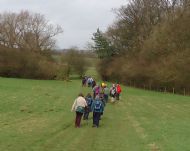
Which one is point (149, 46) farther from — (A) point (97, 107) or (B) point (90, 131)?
(B) point (90, 131)

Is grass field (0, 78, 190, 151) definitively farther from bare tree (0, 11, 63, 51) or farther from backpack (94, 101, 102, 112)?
bare tree (0, 11, 63, 51)

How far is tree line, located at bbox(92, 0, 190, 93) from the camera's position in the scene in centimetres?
5784

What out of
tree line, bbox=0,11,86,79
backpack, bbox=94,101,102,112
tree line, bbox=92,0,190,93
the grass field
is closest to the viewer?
the grass field

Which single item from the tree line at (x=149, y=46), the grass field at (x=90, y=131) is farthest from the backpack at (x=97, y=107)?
the tree line at (x=149, y=46)

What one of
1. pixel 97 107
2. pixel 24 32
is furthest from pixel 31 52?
pixel 97 107

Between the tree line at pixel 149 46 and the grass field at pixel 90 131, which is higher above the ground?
the tree line at pixel 149 46

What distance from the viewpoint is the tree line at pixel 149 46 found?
5784 centimetres

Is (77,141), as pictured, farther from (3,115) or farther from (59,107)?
(59,107)

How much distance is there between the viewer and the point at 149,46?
65.7 meters

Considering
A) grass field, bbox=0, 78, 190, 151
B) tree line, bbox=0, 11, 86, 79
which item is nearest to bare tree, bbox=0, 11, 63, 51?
tree line, bbox=0, 11, 86, 79

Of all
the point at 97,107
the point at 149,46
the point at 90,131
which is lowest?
the point at 90,131

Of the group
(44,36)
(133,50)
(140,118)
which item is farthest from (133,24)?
(140,118)

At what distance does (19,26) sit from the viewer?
103 m

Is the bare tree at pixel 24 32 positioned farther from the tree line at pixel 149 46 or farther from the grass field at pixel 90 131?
the grass field at pixel 90 131
